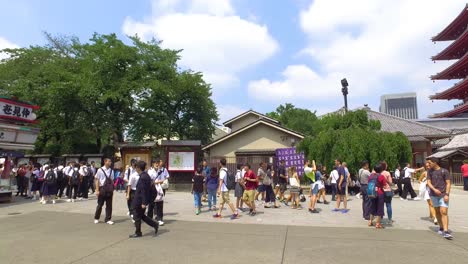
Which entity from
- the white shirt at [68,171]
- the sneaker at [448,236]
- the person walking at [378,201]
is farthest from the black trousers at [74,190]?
the sneaker at [448,236]

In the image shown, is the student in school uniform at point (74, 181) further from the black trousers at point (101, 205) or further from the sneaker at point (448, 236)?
the sneaker at point (448, 236)

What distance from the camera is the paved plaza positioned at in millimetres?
5926

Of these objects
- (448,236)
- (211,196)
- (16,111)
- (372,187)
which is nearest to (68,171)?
(16,111)

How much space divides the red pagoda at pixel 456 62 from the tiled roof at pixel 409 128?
3549 millimetres

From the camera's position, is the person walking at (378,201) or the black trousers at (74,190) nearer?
the person walking at (378,201)

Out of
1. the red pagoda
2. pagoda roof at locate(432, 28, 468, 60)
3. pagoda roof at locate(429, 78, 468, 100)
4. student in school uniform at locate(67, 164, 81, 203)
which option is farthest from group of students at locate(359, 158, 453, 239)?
pagoda roof at locate(432, 28, 468, 60)

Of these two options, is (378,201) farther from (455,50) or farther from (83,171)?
(455,50)

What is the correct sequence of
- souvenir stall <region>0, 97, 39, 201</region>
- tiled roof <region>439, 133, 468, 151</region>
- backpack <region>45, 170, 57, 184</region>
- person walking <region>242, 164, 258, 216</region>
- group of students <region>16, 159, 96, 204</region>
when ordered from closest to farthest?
person walking <region>242, 164, 258, 216</region> < backpack <region>45, 170, 57, 184</region> < group of students <region>16, 159, 96, 204</region> < souvenir stall <region>0, 97, 39, 201</region> < tiled roof <region>439, 133, 468, 151</region>

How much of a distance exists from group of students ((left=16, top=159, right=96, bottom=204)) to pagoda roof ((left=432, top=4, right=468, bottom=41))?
114 feet

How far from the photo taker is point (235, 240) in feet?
23.7

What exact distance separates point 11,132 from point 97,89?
440 inches

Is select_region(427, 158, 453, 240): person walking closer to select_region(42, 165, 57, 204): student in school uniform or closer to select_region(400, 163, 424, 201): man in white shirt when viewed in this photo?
select_region(400, 163, 424, 201): man in white shirt

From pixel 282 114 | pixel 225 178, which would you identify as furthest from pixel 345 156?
→ pixel 282 114

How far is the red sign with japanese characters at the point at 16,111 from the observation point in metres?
15.0
